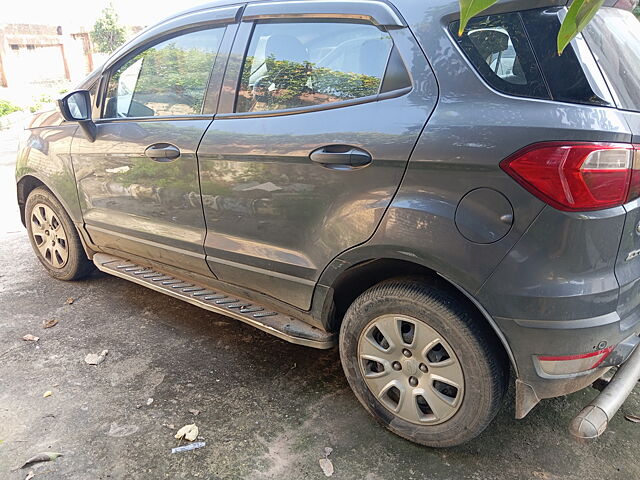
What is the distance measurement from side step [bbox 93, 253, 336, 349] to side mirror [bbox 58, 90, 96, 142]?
0.86 m

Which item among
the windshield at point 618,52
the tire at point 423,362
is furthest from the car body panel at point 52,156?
the windshield at point 618,52

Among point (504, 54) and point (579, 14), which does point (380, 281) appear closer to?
point (504, 54)

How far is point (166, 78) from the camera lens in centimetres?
288

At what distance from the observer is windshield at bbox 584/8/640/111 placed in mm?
1688

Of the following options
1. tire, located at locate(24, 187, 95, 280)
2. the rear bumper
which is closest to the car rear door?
the rear bumper

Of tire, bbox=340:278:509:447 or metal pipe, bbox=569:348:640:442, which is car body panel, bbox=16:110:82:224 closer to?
tire, bbox=340:278:509:447

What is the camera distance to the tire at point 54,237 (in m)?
3.66

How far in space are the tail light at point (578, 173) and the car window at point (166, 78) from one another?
68.2 inches

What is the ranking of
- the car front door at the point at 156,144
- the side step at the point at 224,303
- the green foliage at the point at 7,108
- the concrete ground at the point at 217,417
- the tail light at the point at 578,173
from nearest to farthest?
the tail light at the point at 578,173 < the concrete ground at the point at 217,417 < the side step at the point at 224,303 < the car front door at the point at 156,144 < the green foliage at the point at 7,108

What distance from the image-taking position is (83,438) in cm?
227

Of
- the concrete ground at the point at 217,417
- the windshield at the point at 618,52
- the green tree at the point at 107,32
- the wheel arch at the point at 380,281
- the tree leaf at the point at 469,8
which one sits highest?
the green tree at the point at 107,32

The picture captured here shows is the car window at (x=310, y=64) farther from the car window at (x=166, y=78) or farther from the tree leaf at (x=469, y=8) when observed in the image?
A: the tree leaf at (x=469, y=8)

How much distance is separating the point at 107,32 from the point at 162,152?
91.0 ft

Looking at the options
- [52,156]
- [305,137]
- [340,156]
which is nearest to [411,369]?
[340,156]
